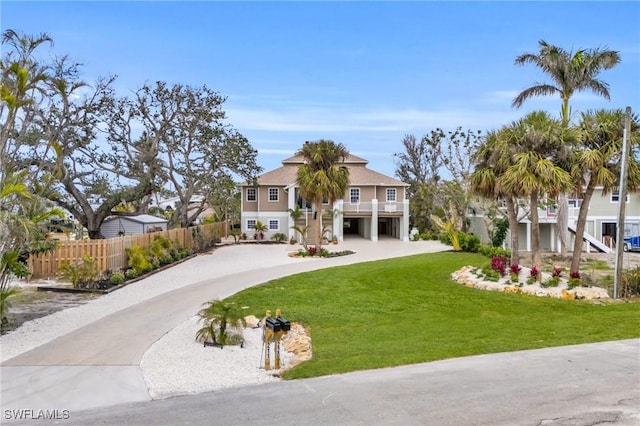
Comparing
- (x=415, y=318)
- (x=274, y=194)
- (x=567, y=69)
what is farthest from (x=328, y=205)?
(x=415, y=318)

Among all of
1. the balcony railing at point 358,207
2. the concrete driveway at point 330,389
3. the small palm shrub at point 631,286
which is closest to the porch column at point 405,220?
the balcony railing at point 358,207

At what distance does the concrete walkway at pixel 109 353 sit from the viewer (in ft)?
22.4

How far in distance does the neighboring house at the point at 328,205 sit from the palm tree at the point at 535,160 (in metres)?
22.0

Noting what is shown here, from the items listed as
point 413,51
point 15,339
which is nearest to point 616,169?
point 413,51

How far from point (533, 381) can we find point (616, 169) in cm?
1121

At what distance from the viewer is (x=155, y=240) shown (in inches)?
910

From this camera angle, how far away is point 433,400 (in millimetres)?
6383

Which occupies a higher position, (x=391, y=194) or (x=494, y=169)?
(x=494, y=169)

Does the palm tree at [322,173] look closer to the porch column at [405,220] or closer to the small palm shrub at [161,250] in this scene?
the small palm shrub at [161,250]

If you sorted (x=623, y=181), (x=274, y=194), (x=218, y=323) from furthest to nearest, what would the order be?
(x=274, y=194)
(x=623, y=181)
(x=218, y=323)

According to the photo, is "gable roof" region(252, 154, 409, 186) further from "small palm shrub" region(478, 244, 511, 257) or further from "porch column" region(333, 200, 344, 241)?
"small palm shrub" region(478, 244, 511, 257)

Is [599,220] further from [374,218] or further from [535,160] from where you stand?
[535,160]

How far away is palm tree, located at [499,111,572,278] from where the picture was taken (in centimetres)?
1484

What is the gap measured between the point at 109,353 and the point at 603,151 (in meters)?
15.1
